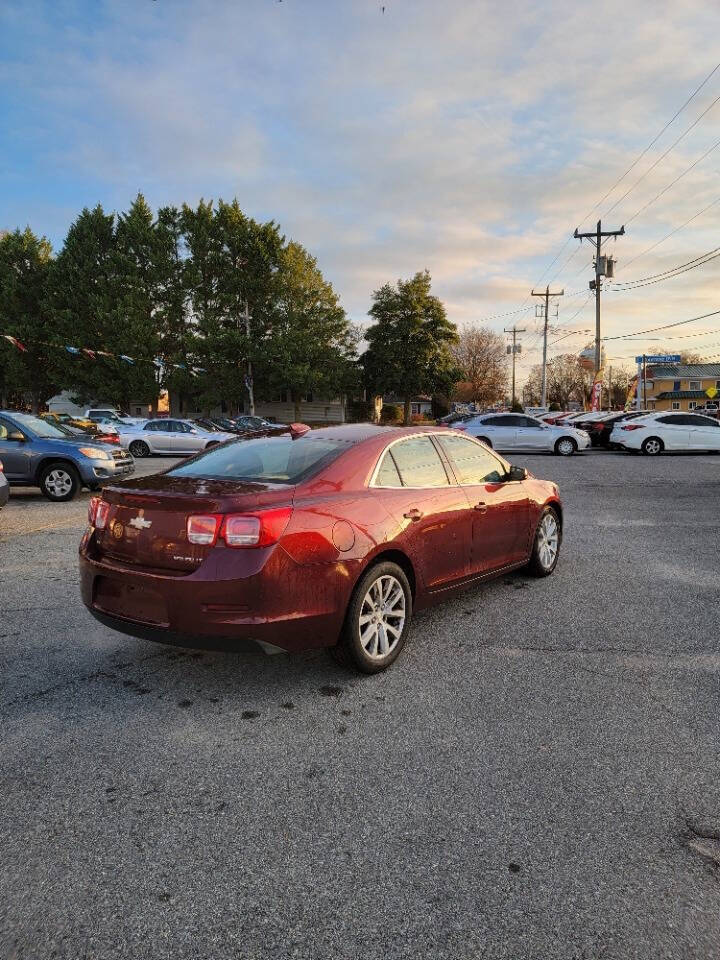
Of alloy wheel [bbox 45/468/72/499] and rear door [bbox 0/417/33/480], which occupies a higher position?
rear door [bbox 0/417/33/480]

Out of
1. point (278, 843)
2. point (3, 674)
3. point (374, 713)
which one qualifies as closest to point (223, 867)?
point (278, 843)

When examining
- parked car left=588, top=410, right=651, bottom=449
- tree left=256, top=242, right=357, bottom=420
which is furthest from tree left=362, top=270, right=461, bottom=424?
parked car left=588, top=410, right=651, bottom=449

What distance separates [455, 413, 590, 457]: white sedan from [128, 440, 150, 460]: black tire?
40.3ft

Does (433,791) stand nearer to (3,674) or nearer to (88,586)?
(88,586)

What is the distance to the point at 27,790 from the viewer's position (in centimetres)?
269

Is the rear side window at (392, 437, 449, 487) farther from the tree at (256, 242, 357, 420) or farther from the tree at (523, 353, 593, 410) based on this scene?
the tree at (523, 353, 593, 410)

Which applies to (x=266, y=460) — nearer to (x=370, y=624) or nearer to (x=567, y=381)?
(x=370, y=624)

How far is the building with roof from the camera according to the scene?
90.7 m

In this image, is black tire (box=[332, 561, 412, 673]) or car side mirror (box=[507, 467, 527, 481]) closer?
black tire (box=[332, 561, 412, 673])

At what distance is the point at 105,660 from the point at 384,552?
76.3 inches

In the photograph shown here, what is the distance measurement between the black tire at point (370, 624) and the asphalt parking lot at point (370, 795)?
0.37ft

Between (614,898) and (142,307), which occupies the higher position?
(142,307)

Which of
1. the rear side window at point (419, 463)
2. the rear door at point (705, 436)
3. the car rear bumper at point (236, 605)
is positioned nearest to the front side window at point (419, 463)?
the rear side window at point (419, 463)

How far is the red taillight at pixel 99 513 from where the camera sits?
388cm
